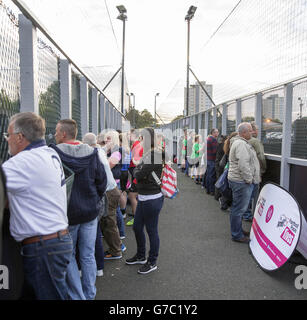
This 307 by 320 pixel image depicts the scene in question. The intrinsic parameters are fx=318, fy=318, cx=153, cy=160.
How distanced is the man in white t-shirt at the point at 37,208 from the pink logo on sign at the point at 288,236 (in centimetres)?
275

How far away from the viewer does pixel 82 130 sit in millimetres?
5766

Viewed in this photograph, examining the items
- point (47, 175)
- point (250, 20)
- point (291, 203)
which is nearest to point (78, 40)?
point (47, 175)

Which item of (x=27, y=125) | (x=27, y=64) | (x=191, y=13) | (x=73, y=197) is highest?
(x=191, y=13)

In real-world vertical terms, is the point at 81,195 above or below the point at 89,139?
below

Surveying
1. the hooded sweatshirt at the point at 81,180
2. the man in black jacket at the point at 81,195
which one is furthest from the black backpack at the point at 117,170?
the hooded sweatshirt at the point at 81,180

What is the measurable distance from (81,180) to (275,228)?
278 centimetres

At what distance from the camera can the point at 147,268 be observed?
13.3ft

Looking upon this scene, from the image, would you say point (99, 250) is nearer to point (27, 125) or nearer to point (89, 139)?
point (89, 139)

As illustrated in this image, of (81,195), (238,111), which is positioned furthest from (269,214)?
(238,111)

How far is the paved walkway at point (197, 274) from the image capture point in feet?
11.5

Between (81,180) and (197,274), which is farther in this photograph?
(197,274)

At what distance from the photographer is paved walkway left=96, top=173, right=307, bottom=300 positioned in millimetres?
3504
